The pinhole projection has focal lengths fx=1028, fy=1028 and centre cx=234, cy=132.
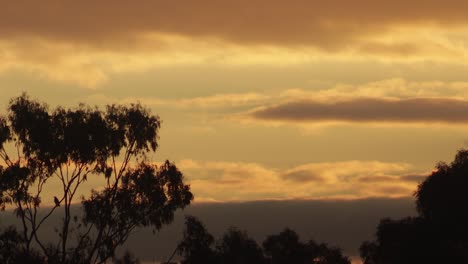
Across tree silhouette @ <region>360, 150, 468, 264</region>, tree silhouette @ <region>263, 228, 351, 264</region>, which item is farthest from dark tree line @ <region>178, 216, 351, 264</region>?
tree silhouette @ <region>360, 150, 468, 264</region>

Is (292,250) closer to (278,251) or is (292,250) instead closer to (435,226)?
(278,251)

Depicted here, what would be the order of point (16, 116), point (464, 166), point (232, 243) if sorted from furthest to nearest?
point (232, 243), point (464, 166), point (16, 116)

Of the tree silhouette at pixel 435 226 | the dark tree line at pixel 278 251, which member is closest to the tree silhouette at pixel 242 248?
the dark tree line at pixel 278 251

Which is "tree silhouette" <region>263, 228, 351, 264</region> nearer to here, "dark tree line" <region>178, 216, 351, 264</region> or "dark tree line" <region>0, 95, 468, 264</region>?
"dark tree line" <region>178, 216, 351, 264</region>

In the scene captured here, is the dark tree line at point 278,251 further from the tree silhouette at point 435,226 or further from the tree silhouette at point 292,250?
the tree silhouette at point 435,226

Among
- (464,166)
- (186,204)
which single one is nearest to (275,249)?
(464,166)

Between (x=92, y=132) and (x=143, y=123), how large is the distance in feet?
16.0

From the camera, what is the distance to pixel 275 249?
17462 cm

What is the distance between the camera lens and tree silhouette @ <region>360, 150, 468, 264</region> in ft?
340

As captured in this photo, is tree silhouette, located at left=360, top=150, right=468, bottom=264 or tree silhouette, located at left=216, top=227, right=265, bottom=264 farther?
tree silhouette, located at left=216, top=227, right=265, bottom=264

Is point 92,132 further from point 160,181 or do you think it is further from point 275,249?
point 275,249

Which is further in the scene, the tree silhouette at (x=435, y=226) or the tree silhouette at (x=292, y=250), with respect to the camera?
the tree silhouette at (x=292, y=250)

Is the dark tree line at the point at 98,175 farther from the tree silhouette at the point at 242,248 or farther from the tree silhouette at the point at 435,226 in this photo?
the tree silhouette at the point at 242,248

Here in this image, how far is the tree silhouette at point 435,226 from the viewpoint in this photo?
340 ft
